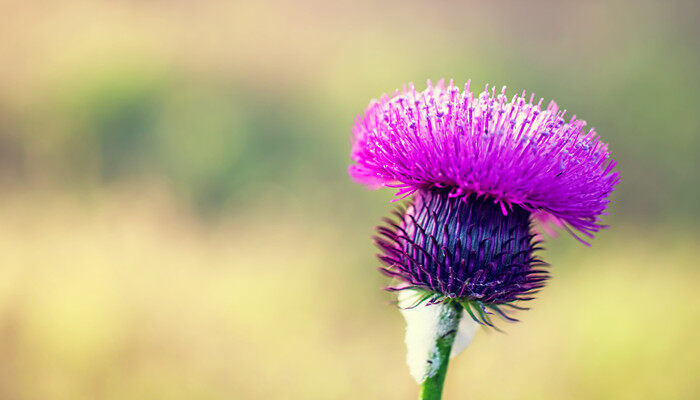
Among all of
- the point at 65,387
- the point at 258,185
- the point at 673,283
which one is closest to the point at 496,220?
the point at 65,387

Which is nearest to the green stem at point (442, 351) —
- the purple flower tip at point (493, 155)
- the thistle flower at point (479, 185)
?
the thistle flower at point (479, 185)

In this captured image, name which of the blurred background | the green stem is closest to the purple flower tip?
the green stem

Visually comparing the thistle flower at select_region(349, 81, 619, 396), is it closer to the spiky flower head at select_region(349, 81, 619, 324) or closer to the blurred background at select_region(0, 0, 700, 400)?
the spiky flower head at select_region(349, 81, 619, 324)

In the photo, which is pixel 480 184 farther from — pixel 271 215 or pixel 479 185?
pixel 271 215

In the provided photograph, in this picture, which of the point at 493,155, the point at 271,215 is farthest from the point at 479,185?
the point at 271,215

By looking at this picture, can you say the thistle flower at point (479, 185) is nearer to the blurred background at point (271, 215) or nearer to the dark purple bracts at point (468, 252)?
the dark purple bracts at point (468, 252)

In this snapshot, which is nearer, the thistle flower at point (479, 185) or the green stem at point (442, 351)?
the thistle flower at point (479, 185)
